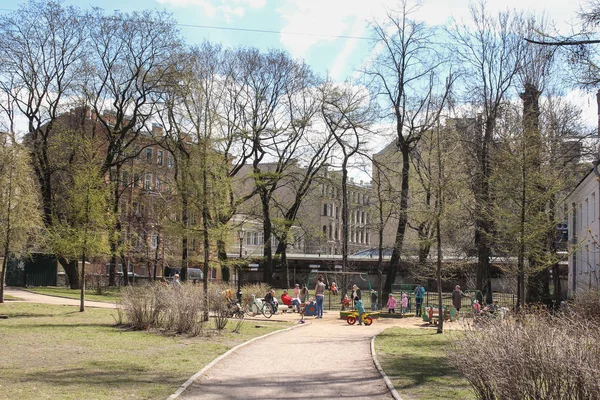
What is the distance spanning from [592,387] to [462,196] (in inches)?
879

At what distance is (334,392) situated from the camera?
1157 cm

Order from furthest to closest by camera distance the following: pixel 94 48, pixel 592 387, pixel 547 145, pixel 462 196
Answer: pixel 94 48, pixel 462 196, pixel 547 145, pixel 592 387

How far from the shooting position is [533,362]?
25.1ft

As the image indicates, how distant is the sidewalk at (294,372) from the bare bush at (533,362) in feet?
9.63

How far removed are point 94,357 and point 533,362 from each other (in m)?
10.0

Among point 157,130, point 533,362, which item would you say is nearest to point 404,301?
point 157,130

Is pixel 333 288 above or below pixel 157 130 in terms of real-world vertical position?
below

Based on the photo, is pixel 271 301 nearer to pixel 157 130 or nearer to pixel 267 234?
pixel 267 234

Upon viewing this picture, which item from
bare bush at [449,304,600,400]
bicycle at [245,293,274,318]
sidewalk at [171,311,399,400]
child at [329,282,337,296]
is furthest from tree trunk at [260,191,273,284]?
bare bush at [449,304,600,400]

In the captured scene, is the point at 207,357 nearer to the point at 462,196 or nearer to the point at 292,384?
the point at 292,384

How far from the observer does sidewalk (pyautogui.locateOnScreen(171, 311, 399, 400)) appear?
37.1 ft

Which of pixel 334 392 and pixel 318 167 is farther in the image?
pixel 318 167

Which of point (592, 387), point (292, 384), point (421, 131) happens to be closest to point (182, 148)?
point (421, 131)

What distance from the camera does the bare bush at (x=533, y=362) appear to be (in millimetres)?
7195
